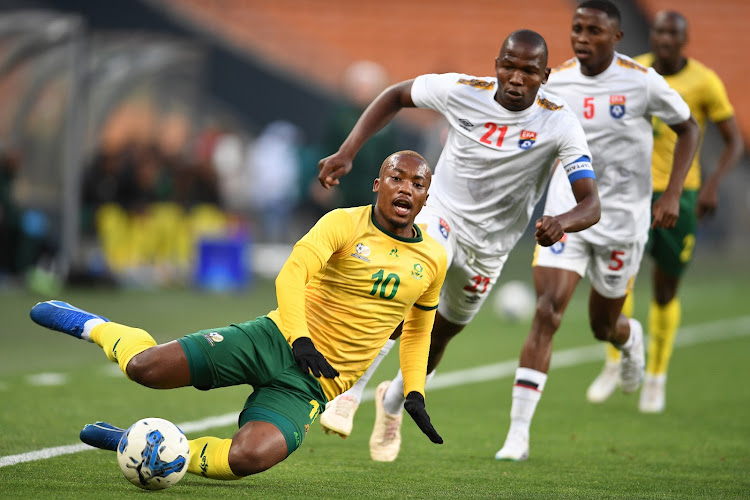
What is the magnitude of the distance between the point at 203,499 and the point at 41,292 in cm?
1093

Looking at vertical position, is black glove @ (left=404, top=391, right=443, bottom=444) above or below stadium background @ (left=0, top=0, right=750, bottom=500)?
above

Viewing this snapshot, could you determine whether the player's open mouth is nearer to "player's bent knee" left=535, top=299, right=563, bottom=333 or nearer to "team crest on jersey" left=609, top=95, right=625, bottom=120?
"player's bent knee" left=535, top=299, right=563, bottom=333

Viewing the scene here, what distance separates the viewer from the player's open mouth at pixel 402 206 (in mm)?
5656

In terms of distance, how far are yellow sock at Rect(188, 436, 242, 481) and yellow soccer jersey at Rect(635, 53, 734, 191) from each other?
4417 millimetres

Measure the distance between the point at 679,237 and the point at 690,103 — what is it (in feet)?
3.27

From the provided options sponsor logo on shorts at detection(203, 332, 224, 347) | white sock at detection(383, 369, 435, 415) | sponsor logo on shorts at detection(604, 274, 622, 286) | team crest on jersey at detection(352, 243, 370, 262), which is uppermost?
team crest on jersey at detection(352, 243, 370, 262)

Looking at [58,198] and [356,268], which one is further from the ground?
[356,268]

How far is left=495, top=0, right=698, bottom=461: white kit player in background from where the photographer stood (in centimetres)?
704

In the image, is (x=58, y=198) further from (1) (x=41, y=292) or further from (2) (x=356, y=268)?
(2) (x=356, y=268)

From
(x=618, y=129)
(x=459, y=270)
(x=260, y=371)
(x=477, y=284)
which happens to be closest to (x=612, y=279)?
(x=618, y=129)

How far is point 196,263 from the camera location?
685 inches

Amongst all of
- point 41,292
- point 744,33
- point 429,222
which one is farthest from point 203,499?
Result: point 744,33

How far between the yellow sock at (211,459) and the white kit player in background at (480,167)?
35.0 inches

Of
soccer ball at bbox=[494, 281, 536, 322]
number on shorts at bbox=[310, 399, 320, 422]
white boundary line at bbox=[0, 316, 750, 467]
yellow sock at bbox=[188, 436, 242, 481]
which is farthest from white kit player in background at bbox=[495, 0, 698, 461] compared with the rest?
soccer ball at bbox=[494, 281, 536, 322]
